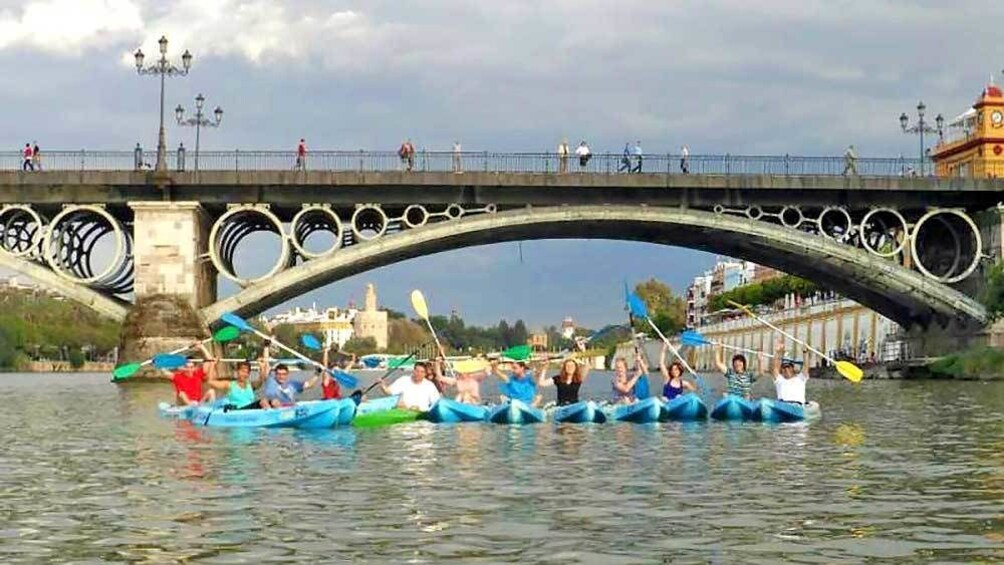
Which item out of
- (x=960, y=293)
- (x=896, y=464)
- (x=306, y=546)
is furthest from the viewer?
(x=960, y=293)

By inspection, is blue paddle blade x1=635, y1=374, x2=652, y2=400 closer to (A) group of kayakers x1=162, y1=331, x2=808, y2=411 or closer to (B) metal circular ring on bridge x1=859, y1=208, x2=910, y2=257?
(A) group of kayakers x1=162, y1=331, x2=808, y2=411

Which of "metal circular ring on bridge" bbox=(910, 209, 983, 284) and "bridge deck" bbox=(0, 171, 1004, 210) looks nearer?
"bridge deck" bbox=(0, 171, 1004, 210)

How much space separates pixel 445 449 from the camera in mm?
24828

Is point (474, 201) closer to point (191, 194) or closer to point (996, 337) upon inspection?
point (191, 194)

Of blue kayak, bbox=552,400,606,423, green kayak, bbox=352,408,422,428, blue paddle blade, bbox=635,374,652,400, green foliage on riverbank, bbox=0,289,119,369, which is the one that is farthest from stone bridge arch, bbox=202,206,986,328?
green foliage on riverbank, bbox=0,289,119,369

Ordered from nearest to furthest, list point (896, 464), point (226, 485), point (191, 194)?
1. point (226, 485)
2. point (896, 464)
3. point (191, 194)

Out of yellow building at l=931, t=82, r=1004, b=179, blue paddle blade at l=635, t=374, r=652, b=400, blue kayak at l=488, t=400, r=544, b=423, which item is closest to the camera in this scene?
blue kayak at l=488, t=400, r=544, b=423

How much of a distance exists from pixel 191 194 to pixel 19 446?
3123cm

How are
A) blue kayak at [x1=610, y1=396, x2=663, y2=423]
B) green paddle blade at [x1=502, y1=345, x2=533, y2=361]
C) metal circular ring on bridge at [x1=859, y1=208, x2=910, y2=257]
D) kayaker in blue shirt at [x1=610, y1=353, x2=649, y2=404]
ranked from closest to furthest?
blue kayak at [x1=610, y1=396, x2=663, y2=423], kayaker in blue shirt at [x1=610, y1=353, x2=649, y2=404], green paddle blade at [x1=502, y1=345, x2=533, y2=361], metal circular ring on bridge at [x1=859, y1=208, x2=910, y2=257]

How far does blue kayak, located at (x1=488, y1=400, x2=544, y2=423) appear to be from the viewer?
31562 mm

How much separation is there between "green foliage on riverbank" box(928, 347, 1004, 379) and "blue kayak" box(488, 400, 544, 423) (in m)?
32.6

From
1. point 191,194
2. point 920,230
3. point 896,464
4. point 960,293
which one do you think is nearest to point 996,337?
point 960,293

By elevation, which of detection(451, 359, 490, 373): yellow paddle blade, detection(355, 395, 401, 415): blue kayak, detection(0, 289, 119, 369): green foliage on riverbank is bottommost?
detection(355, 395, 401, 415): blue kayak

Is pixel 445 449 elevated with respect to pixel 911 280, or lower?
lower
